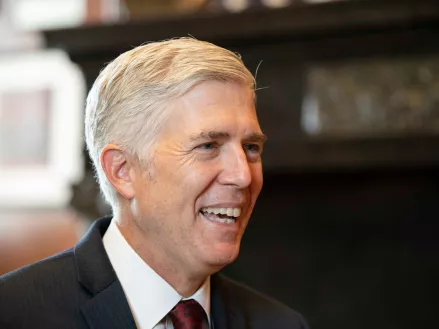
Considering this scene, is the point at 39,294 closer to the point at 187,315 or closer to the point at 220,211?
the point at 187,315

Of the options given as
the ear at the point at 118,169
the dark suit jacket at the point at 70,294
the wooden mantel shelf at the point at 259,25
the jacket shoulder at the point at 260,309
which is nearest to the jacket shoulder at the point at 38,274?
the dark suit jacket at the point at 70,294

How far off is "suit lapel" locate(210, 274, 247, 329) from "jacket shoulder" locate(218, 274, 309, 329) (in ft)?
0.05

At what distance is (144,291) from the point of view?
5.81ft

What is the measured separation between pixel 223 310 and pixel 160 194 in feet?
1.34

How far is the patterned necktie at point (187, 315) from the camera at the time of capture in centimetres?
178

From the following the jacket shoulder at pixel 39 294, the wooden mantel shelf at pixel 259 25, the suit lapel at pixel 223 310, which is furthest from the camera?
the wooden mantel shelf at pixel 259 25

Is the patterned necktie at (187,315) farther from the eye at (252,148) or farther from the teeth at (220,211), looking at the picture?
the eye at (252,148)

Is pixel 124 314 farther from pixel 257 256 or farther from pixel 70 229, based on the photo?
pixel 70 229

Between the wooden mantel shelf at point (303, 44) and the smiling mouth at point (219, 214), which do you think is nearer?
the smiling mouth at point (219, 214)

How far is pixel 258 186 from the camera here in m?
1.81

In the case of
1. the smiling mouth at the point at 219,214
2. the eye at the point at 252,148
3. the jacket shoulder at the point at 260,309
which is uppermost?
the eye at the point at 252,148

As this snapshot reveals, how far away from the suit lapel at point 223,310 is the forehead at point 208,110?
0.49 metres

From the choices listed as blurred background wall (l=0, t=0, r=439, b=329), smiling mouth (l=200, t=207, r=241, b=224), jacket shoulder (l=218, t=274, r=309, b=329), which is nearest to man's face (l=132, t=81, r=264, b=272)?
smiling mouth (l=200, t=207, r=241, b=224)

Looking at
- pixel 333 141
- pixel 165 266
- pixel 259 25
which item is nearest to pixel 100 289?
pixel 165 266
